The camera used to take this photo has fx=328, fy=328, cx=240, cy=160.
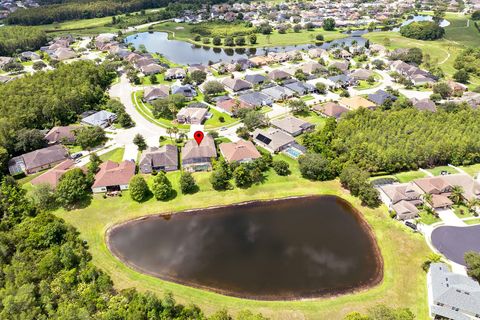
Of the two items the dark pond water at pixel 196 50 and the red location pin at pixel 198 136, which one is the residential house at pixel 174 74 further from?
the red location pin at pixel 198 136

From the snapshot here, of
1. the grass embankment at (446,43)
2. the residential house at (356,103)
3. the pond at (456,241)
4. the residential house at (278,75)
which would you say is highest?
the grass embankment at (446,43)

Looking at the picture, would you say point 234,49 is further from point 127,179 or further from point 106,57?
point 127,179

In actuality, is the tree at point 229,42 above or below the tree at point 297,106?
above

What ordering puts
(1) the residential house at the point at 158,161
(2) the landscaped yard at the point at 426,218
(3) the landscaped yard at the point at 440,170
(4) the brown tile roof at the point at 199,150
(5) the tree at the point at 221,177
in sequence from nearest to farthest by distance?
(2) the landscaped yard at the point at 426,218
(5) the tree at the point at 221,177
(3) the landscaped yard at the point at 440,170
(1) the residential house at the point at 158,161
(4) the brown tile roof at the point at 199,150

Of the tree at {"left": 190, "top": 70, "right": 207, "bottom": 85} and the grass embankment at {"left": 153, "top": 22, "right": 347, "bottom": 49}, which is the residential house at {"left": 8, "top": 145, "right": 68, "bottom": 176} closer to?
the tree at {"left": 190, "top": 70, "right": 207, "bottom": 85}

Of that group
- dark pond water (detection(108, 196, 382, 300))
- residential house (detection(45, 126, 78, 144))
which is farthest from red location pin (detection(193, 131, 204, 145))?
residential house (detection(45, 126, 78, 144))

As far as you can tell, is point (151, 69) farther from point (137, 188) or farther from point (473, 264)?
point (473, 264)

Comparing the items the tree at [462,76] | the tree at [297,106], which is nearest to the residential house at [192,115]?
the tree at [297,106]

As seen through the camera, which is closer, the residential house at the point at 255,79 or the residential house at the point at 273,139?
the residential house at the point at 273,139
